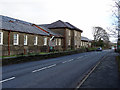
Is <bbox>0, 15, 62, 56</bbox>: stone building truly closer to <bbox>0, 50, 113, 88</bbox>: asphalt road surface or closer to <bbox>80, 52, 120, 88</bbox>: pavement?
<bbox>0, 50, 113, 88</bbox>: asphalt road surface

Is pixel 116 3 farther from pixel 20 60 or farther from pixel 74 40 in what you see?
pixel 74 40

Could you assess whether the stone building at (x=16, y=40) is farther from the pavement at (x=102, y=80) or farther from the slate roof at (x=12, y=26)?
the pavement at (x=102, y=80)

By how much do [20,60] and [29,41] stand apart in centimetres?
1198

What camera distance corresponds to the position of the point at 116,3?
16078 millimetres

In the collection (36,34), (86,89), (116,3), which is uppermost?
(116,3)

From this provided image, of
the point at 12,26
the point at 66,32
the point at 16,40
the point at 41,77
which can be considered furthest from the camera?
the point at 66,32

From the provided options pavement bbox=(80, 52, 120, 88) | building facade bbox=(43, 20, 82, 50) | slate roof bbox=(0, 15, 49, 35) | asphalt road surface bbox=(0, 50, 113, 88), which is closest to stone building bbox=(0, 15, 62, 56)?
slate roof bbox=(0, 15, 49, 35)

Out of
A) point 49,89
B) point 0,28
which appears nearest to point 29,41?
point 0,28

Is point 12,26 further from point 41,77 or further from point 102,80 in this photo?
point 102,80

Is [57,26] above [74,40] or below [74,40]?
above

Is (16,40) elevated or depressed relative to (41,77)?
elevated

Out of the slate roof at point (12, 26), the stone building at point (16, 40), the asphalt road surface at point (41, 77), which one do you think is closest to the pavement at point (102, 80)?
the asphalt road surface at point (41, 77)

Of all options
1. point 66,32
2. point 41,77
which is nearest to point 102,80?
point 41,77

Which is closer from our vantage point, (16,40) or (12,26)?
(16,40)
